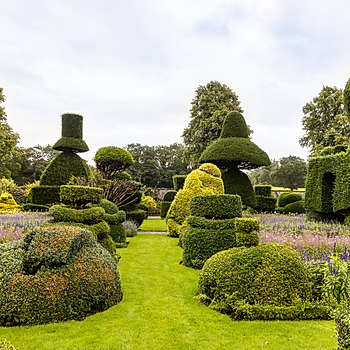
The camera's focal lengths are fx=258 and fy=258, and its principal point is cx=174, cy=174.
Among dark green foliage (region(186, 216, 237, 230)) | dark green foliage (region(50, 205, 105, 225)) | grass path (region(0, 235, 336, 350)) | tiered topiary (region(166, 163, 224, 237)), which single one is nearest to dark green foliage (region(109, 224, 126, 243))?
dark green foliage (region(50, 205, 105, 225))

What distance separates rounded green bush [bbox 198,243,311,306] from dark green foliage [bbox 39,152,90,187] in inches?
549

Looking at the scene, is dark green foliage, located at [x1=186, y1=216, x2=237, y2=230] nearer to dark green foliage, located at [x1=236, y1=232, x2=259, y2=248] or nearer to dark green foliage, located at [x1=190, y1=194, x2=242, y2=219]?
dark green foliage, located at [x1=190, y1=194, x2=242, y2=219]

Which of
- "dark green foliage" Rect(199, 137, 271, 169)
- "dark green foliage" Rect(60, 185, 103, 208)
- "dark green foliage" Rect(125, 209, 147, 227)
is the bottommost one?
"dark green foliage" Rect(125, 209, 147, 227)

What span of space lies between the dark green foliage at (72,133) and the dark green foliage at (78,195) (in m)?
10.6

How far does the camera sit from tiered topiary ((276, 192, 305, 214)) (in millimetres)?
20561

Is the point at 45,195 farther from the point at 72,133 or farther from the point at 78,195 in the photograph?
the point at 78,195

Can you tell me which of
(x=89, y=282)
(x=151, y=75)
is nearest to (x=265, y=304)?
(x=89, y=282)

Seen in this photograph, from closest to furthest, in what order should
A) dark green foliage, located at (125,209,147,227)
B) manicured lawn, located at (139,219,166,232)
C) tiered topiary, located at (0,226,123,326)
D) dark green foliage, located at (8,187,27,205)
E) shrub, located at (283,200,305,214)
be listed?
1. tiered topiary, located at (0,226,123,326)
2. dark green foliage, located at (125,209,147,227)
3. manicured lawn, located at (139,219,166,232)
4. shrub, located at (283,200,305,214)
5. dark green foliage, located at (8,187,27,205)

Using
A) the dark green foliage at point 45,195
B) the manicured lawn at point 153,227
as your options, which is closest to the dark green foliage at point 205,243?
the manicured lawn at point 153,227

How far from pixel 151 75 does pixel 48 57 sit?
4.06m

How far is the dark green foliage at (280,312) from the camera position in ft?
12.5

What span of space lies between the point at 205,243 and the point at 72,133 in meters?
13.4

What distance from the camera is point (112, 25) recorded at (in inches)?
287

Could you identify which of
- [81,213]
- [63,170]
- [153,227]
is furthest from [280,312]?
[63,170]
